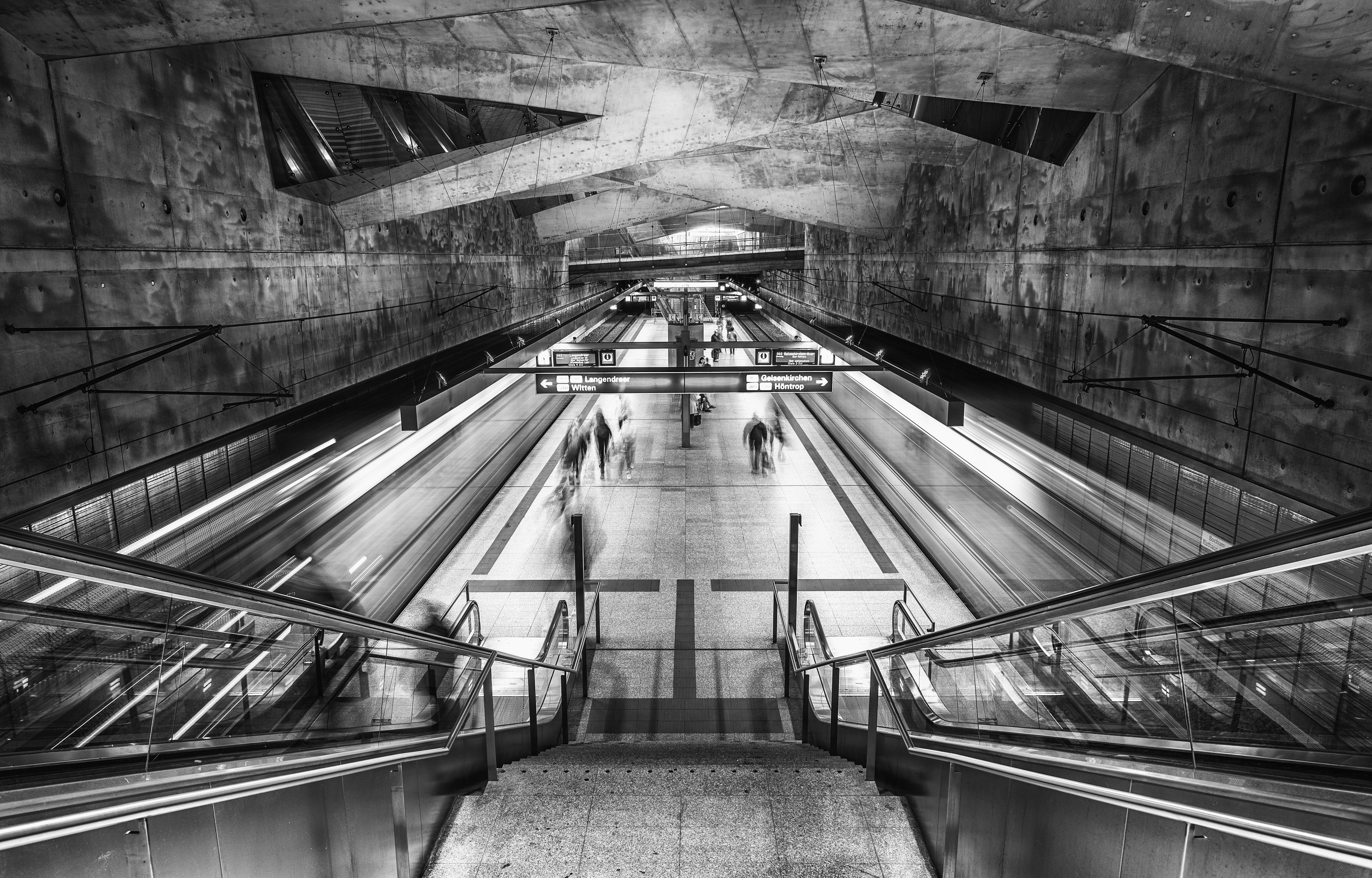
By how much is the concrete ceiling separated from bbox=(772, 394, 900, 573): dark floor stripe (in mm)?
5559

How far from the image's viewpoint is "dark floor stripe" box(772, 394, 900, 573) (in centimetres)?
1052

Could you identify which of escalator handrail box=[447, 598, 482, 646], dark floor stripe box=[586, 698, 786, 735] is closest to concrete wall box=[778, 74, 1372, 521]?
dark floor stripe box=[586, 698, 786, 735]

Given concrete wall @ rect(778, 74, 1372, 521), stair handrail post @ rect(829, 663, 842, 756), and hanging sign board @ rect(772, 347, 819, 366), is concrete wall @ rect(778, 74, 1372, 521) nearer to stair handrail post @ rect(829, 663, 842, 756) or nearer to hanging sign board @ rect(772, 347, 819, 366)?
hanging sign board @ rect(772, 347, 819, 366)

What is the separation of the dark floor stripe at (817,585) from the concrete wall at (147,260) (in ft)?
18.2

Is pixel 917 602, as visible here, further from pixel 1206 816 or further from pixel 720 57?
pixel 1206 816

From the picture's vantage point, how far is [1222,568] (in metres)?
2.05

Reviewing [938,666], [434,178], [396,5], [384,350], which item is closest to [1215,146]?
[938,666]

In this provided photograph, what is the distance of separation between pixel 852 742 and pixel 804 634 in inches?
70.5

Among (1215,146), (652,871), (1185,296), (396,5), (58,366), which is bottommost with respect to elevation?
(652,871)

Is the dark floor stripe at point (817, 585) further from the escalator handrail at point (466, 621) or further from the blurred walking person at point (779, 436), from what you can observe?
the blurred walking person at point (779, 436)

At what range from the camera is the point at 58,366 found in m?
5.91

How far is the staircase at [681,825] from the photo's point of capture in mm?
3674

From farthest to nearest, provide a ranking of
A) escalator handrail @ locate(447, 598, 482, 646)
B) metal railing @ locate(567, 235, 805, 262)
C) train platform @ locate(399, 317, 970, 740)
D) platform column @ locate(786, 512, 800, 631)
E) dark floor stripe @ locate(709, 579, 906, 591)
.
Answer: metal railing @ locate(567, 235, 805, 262)
dark floor stripe @ locate(709, 579, 906, 591)
platform column @ locate(786, 512, 800, 631)
escalator handrail @ locate(447, 598, 482, 646)
train platform @ locate(399, 317, 970, 740)

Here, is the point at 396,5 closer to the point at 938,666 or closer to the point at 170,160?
the point at 170,160
